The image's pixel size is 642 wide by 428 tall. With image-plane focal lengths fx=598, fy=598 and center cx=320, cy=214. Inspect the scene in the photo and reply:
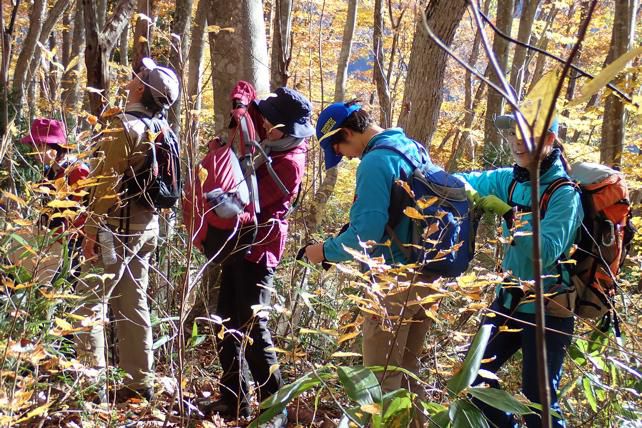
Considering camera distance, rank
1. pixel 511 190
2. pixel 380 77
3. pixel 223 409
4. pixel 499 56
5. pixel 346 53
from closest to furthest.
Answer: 1. pixel 511 190
2. pixel 223 409
3. pixel 380 77
4. pixel 499 56
5. pixel 346 53

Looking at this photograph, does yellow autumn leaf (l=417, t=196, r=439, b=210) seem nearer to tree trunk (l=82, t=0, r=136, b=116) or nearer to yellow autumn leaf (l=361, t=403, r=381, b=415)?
yellow autumn leaf (l=361, t=403, r=381, b=415)

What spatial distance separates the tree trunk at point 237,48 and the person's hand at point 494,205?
158 centimetres

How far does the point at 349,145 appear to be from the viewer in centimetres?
271

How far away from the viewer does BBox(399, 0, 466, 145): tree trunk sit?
153 inches

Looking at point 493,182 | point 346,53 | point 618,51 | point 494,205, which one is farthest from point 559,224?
point 346,53

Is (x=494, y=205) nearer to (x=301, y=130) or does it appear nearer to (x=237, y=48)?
(x=301, y=130)

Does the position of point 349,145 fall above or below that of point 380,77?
below

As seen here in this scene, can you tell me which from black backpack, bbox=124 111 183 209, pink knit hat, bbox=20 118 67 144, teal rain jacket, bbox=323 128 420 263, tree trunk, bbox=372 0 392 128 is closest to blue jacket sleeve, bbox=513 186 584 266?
teal rain jacket, bbox=323 128 420 263

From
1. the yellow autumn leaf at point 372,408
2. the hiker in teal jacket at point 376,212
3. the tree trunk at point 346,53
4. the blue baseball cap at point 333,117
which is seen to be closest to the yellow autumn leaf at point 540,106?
the yellow autumn leaf at point 372,408

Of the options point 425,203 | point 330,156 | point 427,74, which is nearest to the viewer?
point 425,203

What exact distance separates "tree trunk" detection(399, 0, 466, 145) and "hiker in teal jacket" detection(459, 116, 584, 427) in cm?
134

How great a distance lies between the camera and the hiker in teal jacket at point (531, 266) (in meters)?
2.54

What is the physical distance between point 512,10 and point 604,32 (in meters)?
8.05

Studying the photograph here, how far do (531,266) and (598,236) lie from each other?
12.9 inches
